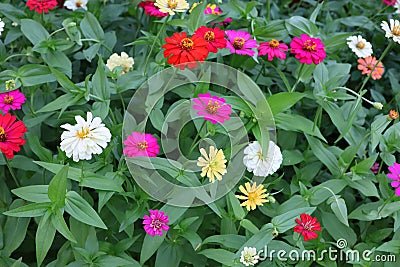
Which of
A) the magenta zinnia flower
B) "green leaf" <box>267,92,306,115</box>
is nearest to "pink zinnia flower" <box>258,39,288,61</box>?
the magenta zinnia flower

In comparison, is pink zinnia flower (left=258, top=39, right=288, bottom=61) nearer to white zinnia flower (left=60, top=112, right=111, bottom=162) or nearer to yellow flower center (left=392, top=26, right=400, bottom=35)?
yellow flower center (left=392, top=26, right=400, bottom=35)

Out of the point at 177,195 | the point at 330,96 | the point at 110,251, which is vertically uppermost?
the point at 330,96

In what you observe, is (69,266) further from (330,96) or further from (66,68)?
(330,96)

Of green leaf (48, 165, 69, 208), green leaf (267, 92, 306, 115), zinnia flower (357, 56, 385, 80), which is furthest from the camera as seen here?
zinnia flower (357, 56, 385, 80)

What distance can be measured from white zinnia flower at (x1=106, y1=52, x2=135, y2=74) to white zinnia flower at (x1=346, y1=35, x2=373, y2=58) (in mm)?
660

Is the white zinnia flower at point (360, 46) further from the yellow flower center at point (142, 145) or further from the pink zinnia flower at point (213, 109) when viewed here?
the yellow flower center at point (142, 145)

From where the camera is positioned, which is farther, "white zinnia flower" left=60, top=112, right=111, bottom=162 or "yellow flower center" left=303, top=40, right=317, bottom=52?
"yellow flower center" left=303, top=40, right=317, bottom=52

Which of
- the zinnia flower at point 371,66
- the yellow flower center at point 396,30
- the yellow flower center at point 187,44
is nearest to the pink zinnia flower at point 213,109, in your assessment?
the yellow flower center at point 187,44

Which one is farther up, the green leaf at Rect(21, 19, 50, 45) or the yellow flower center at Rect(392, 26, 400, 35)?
the yellow flower center at Rect(392, 26, 400, 35)

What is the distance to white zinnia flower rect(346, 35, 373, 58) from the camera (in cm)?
159

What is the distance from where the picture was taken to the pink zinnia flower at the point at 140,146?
1202 millimetres

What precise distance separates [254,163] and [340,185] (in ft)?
0.86

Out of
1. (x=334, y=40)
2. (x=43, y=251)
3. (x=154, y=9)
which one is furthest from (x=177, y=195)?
(x=334, y=40)

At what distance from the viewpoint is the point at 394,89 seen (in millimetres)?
1772
